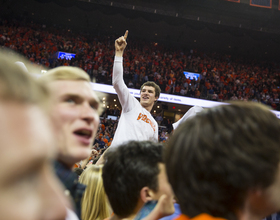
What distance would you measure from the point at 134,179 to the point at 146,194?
0.29 feet

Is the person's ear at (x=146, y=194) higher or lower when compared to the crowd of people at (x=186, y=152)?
lower

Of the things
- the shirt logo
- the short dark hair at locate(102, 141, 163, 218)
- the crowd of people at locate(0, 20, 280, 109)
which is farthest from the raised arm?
the crowd of people at locate(0, 20, 280, 109)

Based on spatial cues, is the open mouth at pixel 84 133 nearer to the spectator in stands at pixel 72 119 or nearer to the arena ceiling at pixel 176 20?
the spectator in stands at pixel 72 119

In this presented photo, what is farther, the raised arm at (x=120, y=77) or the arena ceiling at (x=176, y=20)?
the arena ceiling at (x=176, y=20)

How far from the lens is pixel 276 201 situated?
0.75 m

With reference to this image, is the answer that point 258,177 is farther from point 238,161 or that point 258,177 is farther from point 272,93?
point 272,93

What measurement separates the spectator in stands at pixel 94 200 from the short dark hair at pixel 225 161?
0.83 metres

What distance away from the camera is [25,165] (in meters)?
0.25

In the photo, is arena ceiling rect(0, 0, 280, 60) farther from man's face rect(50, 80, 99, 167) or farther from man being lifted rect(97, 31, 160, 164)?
man's face rect(50, 80, 99, 167)

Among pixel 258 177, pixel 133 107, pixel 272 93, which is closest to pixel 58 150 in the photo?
pixel 258 177

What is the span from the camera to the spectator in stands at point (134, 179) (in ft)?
3.67

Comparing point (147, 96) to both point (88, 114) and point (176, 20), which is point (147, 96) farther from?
point (176, 20)

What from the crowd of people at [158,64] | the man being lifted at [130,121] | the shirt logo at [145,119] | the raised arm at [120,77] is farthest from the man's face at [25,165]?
the crowd of people at [158,64]

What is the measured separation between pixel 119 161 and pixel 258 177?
665mm
